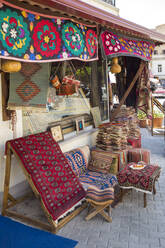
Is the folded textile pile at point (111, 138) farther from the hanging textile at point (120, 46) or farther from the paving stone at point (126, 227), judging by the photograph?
the hanging textile at point (120, 46)

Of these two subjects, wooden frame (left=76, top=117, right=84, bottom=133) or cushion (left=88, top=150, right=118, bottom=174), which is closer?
cushion (left=88, top=150, right=118, bottom=174)

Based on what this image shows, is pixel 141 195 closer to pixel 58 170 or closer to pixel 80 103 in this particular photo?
pixel 58 170

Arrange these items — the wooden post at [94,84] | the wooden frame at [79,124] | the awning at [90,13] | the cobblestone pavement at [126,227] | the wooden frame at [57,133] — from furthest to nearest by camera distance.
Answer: the wooden post at [94,84] → the wooden frame at [79,124] → the wooden frame at [57,133] → the cobblestone pavement at [126,227] → the awning at [90,13]

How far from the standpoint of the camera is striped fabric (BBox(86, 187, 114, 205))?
330 centimetres

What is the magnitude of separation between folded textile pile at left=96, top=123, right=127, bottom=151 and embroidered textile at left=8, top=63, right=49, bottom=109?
6.81 feet

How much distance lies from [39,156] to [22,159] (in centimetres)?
32

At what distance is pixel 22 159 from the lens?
11.0 feet

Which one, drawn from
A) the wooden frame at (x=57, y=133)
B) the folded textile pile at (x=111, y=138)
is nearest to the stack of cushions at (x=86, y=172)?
the wooden frame at (x=57, y=133)

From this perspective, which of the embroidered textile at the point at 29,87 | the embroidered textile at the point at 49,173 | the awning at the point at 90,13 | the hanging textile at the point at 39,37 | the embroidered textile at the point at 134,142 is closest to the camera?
the hanging textile at the point at 39,37

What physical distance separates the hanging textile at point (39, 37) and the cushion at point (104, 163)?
2111 mm

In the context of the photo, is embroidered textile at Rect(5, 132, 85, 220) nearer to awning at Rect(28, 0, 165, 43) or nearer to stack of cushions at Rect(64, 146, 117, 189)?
stack of cushions at Rect(64, 146, 117, 189)

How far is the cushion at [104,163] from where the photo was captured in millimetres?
4727

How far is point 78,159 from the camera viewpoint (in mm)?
4594

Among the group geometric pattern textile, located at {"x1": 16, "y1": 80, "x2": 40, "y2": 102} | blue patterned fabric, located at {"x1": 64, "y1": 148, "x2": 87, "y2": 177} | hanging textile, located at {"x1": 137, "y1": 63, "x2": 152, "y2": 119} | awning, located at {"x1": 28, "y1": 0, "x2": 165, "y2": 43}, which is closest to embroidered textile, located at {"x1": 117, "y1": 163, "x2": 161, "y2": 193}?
blue patterned fabric, located at {"x1": 64, "y1": 148, "x2": 87, "y2": 177}
